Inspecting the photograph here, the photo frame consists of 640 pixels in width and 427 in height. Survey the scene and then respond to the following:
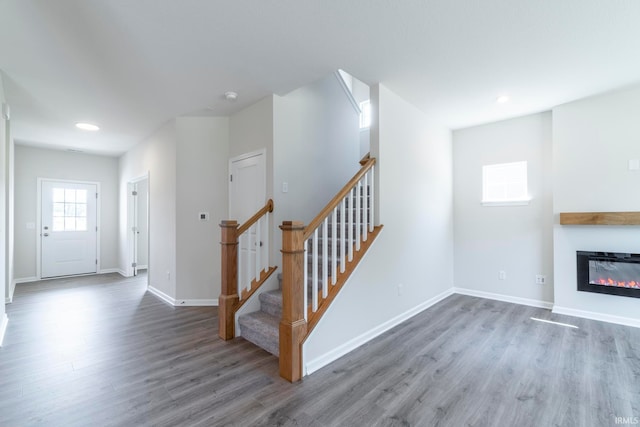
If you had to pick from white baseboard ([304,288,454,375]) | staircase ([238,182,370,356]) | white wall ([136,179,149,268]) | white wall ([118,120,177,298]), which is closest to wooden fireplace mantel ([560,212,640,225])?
white baseboard ([304,288,454,375])

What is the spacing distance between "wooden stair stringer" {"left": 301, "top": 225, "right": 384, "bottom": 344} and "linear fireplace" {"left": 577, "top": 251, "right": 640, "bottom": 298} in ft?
8.53

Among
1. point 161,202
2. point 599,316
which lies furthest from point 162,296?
point 599,316

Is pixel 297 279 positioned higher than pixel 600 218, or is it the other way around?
pixel 600 218

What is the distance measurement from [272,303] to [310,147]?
6.50ft

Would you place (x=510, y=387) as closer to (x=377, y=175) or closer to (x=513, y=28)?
(x=377, y=175)

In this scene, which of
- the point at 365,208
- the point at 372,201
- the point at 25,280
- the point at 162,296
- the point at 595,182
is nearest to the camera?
the point at 365,208

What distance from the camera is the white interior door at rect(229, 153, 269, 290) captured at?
3.47 m

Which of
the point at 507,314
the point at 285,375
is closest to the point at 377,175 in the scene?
the point at 285,375

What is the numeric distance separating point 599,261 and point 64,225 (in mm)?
8997

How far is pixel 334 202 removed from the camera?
8.44 ft

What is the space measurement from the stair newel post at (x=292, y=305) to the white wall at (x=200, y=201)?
87.4 inches

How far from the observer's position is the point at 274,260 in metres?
3.37

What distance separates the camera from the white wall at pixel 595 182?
10.6ft

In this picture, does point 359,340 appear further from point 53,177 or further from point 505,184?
point 53,177
